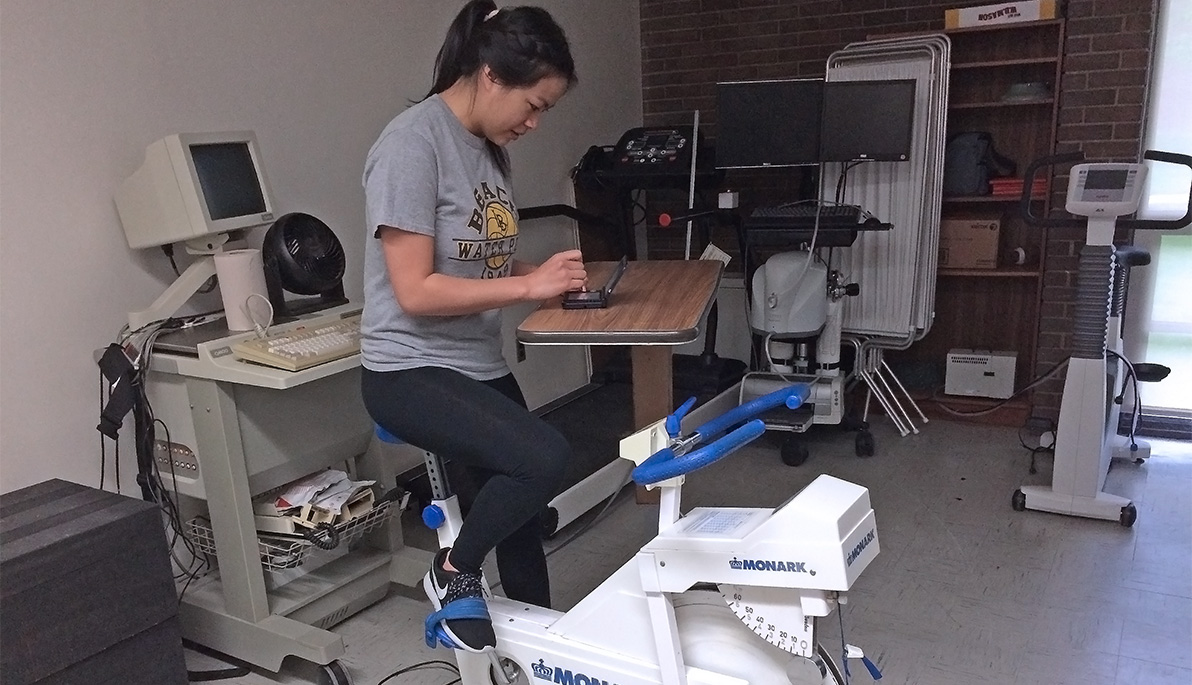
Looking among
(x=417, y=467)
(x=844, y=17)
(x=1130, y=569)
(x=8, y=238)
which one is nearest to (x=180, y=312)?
(x=8, y=238)

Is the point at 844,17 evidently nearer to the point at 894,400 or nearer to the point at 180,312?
the point at 894,400

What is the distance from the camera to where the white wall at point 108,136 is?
2172 mm

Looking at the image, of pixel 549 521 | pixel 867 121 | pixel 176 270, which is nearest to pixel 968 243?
pixel 867 121

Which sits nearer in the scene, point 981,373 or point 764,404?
point 764,404

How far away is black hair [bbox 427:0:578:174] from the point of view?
1.59m

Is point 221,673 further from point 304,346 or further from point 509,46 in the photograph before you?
point 509,46

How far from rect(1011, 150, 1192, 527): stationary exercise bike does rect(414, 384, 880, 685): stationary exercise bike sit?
179 centimetres

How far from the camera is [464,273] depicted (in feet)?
5.60

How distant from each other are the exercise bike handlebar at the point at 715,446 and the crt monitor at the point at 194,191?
1.49 metres

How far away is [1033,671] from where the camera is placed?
7.04ft

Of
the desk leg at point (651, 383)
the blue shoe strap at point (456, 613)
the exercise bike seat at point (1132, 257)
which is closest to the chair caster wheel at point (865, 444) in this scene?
the desk leg at point (651, 383)

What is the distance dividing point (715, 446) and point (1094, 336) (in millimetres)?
2128

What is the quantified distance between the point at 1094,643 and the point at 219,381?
2478 mm

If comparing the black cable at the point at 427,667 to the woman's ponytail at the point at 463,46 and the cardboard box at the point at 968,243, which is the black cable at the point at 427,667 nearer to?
the woman's ponytail at the point at 463,46
